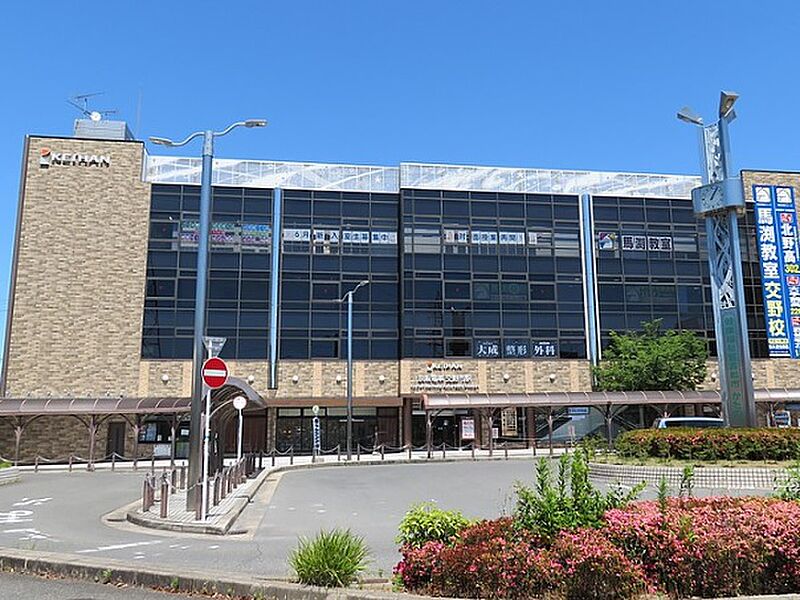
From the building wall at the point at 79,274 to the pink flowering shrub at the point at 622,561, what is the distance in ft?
115

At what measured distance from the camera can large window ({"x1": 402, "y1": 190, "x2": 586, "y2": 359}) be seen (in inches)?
1631

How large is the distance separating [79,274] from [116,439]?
29.3ft

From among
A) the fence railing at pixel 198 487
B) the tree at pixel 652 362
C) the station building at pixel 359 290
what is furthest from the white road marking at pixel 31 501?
the tree at pixel 652 362

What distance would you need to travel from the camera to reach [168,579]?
690 cm

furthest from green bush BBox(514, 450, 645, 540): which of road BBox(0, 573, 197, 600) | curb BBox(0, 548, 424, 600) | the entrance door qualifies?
the entrance door

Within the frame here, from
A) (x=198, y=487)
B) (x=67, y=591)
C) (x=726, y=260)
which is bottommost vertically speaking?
(x=67, y=591)

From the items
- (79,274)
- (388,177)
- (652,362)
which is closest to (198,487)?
(79,274)

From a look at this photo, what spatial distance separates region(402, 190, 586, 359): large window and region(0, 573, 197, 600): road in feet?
110

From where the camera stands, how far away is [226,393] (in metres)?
18.2

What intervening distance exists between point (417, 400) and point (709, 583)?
35587 mm

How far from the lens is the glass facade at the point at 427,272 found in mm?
40688

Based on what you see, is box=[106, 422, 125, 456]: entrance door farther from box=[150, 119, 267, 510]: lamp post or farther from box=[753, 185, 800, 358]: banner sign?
box=[753, 185, 800, 358]: banner sign

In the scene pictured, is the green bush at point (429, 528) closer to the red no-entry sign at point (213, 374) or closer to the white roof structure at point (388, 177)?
the red no-entry sign at point (213, 374)

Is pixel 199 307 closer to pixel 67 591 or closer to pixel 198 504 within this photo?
pixel 198 504
